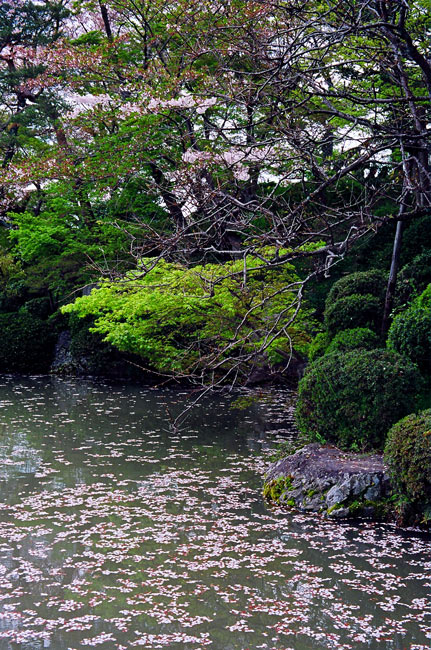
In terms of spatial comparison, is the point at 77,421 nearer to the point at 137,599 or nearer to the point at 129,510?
the point at 129,510

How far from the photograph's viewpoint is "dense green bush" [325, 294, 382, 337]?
30.6ft

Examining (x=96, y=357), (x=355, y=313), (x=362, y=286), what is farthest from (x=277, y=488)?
(x=96, y=357)

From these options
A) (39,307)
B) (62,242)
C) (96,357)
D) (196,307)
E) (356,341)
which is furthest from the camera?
(39,307)

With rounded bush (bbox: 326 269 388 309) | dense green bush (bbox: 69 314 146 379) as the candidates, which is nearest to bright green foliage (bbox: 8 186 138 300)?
dense green bush (bbox: 69 314 146 379)

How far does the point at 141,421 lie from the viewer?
36.1 feet

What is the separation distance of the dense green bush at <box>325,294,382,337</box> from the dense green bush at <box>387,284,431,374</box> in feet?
4.45

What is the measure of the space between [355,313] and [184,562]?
4.91 metres

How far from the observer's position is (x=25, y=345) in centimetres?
1689

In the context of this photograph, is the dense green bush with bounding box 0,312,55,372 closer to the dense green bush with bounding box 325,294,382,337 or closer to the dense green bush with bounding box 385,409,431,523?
the dense green bush with bounding box 325,294,382,337

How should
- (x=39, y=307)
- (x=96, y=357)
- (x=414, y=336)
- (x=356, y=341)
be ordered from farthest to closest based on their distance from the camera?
(x=39, y=307) < (x=96, y=357) < (x=356, y=341) < (x=414, y=336)

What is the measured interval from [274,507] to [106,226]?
32.2ft

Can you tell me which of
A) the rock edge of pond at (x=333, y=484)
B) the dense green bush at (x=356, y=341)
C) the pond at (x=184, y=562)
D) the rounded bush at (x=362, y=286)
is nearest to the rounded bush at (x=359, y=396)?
the rock edge of pond at (x=333, y=484)

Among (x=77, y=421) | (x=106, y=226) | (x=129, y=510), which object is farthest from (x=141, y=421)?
(x=106, y=226)

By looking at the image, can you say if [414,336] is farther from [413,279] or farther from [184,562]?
[184,562]
